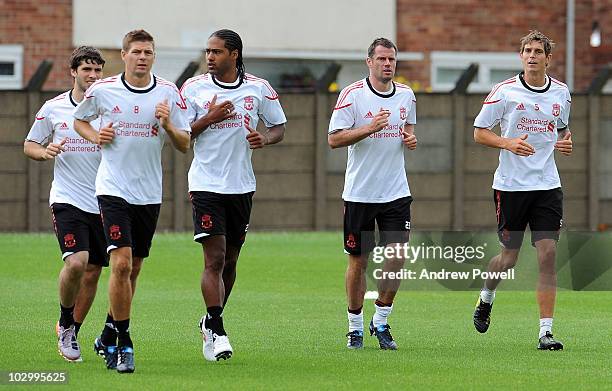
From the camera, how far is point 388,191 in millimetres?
12594

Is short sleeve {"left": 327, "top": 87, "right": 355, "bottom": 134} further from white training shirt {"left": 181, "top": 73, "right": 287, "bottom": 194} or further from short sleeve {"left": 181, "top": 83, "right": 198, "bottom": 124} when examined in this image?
short sleeve {"left": 181, "top": 83, "right": 198, "bottom": 124}

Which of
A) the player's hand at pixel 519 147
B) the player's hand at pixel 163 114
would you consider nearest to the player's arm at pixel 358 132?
the player's hand at pixel 519 147

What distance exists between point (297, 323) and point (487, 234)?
495 inches

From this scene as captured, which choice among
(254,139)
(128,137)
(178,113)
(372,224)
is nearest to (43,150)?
(128,137)

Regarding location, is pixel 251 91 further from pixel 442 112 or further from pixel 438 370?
pixel 442 112

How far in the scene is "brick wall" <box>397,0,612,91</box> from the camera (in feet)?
105

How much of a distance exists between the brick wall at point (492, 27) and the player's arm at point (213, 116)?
2048 cm


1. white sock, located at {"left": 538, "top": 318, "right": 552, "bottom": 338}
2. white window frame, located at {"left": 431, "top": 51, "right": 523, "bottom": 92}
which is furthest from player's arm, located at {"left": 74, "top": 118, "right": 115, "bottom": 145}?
white window frame, located at {"left": 431, "top": 51, "right": 523, "bottom": 92}

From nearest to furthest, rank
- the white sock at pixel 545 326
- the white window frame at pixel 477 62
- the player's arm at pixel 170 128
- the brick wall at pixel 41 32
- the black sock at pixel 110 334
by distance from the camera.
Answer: the player's arm at pixel 170 128 → the black sock at pixel 110 334 → the white sock at pixel 545 326 → the brick wall at pixel 41 32 → the white window frame at pixel 477 62

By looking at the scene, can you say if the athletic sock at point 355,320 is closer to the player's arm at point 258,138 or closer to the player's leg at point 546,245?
the player's leg at point 546,245

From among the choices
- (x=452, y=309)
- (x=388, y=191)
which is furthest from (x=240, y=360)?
(x=452, y=309)

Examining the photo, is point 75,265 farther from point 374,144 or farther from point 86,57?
point 374,144

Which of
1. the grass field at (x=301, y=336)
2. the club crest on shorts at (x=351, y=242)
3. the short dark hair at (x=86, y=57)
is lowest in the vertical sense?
the grass field at (x=301, y=336)

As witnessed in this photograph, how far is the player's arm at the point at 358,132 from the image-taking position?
12.2 m
